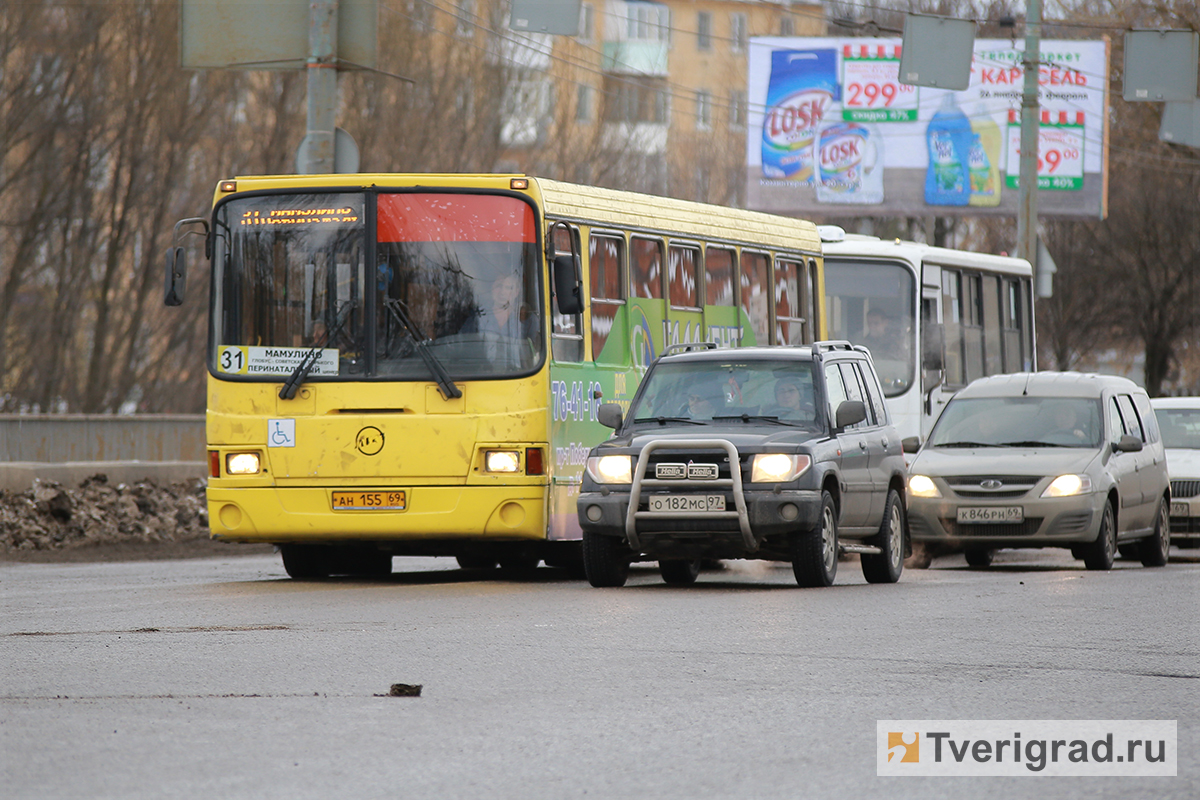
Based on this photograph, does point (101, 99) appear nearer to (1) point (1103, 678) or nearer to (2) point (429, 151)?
(2) point (429, 151)

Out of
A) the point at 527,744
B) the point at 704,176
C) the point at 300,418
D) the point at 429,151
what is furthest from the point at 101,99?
the point at 704,176

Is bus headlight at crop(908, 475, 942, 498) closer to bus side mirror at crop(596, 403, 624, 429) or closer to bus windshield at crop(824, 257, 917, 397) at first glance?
bus side mirror at crop(596, 403, 624, 429)

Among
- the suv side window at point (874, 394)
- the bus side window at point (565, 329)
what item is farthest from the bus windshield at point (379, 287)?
the suv side window at point (874, 394)

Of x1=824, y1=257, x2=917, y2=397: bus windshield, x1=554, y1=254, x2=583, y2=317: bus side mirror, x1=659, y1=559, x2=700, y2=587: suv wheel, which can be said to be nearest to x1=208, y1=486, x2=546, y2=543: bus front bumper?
x1=659, y1=559, x2=700, y2=587: suv wheel

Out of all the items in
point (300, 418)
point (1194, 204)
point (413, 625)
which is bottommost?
point (413, 625)

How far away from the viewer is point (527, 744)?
24.9ft

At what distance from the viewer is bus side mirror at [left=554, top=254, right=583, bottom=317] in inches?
639

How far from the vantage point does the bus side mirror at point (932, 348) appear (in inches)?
1014

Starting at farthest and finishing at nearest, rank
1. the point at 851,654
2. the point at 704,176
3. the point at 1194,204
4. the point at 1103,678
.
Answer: the point at 704,176 → the point at 1194,204 → the point at 851,654 → the point at 1103,678

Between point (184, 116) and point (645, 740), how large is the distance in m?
28.0

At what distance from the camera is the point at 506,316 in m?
16.2

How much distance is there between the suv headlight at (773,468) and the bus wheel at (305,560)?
414 cm

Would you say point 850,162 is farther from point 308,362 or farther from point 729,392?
point 308,362

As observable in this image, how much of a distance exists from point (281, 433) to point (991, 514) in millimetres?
6431
